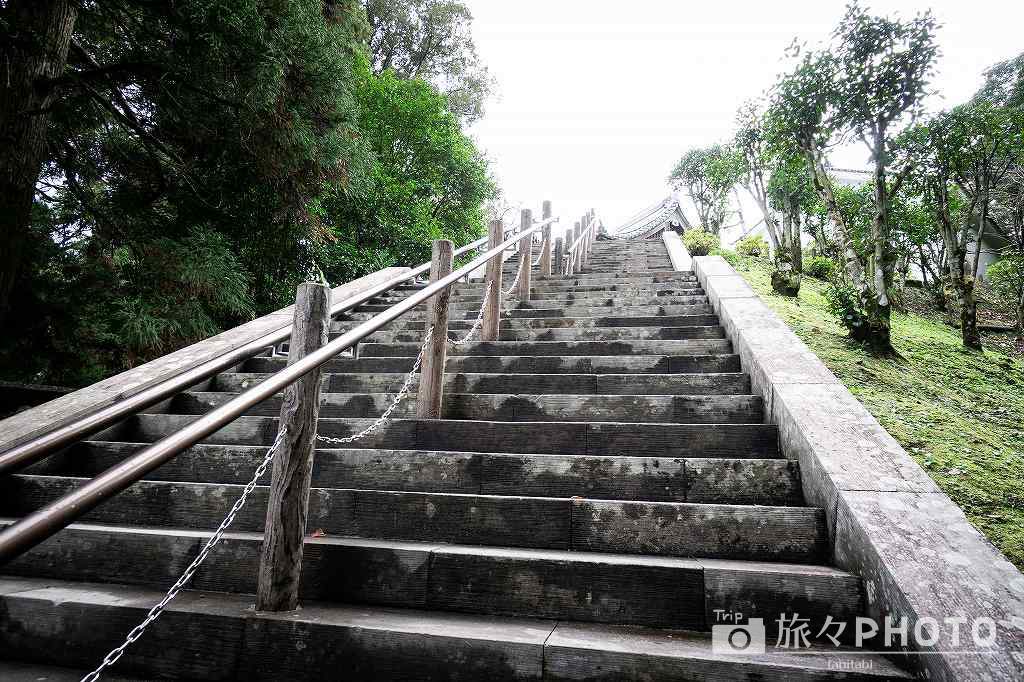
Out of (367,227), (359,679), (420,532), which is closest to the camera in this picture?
(359,679)

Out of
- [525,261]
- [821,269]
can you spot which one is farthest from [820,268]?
[525,261]

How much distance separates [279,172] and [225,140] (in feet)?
1.76

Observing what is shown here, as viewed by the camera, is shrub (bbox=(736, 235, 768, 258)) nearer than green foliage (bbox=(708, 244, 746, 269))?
No

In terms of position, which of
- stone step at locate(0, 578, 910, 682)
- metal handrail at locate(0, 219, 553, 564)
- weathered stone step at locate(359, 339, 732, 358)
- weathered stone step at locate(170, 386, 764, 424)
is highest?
weathered stone step at locate(359, 339, 732, 358)

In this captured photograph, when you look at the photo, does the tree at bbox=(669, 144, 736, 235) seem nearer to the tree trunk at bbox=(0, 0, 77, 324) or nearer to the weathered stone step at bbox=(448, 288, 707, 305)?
the weathered stone step at bbox=(448, 288, 707, 305)

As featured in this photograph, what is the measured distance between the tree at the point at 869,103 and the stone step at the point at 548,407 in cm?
310

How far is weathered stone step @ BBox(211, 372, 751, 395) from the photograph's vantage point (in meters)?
3.53

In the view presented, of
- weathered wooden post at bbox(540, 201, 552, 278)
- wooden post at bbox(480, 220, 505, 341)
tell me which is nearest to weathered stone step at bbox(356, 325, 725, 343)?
wooden post at bbox(480, 220, 505, 341)

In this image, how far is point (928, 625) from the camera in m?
1.56

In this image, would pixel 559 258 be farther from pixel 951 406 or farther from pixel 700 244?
pixel 700 244

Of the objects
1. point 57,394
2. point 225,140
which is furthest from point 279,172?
point 57,394

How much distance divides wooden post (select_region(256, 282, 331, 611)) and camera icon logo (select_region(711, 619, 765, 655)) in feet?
4.68

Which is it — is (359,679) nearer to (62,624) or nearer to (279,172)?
(62,624)

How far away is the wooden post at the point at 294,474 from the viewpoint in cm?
190
